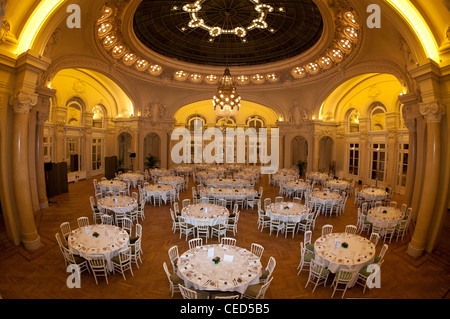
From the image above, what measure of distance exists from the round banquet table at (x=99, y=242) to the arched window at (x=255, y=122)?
2133cm

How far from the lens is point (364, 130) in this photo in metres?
17.8

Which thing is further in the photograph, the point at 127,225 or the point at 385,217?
the point at 127,225

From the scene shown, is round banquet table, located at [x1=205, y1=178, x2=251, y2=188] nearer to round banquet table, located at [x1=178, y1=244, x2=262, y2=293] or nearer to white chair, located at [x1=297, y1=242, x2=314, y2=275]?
white chair, located at [x1=297, y1=242, x2=314, y2=275]

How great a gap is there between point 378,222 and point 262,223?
12.6ft

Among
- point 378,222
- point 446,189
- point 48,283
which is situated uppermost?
point 446,189

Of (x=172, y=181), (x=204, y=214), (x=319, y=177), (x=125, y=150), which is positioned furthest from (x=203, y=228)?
(x=125, y=150)

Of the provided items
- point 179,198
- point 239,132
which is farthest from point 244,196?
point 239,132

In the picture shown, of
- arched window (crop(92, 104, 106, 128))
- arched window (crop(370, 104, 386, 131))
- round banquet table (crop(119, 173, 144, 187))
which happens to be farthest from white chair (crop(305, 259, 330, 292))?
arched window (crop(92, 104, 106, 128))

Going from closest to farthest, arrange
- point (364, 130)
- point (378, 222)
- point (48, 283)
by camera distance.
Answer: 1. point (48, 283)
2. point (378, 222)
3. point (364, 130)

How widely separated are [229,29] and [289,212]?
11.1m

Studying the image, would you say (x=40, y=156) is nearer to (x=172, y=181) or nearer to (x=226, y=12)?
(x=172, y=181)

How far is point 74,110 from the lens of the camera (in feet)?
58.2
